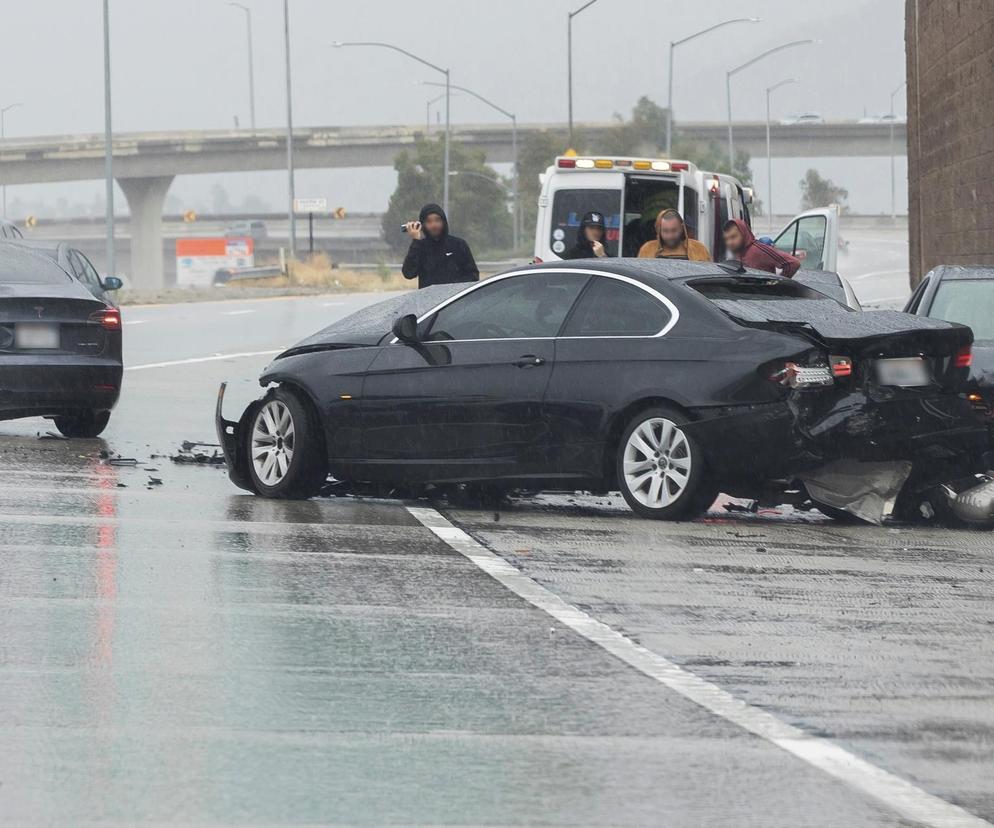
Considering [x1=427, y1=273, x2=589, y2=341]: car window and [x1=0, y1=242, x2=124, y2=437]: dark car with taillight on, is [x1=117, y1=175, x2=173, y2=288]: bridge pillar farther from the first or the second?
[x1=427, y1=273, x2=589, y2=341]: car window

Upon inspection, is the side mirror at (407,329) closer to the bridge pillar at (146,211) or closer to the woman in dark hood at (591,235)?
the woman in dark hood at (591,235)

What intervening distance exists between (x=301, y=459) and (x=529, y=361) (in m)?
1.50

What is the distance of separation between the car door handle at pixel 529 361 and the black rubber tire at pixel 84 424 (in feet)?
17.3

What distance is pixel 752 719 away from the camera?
6.07 meters

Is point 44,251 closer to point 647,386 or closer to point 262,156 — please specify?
point 647,386

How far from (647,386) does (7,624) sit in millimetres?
4336

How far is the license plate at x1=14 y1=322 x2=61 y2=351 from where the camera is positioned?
48.0 ft

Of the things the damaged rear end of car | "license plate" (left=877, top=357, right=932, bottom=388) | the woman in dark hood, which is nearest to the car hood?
the damaged rear end of car

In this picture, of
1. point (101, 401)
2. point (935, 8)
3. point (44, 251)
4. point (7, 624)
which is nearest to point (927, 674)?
point (7, 624)

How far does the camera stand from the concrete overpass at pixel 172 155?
102 metres

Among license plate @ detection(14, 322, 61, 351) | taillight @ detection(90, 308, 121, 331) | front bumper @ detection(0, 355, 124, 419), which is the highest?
taillight @ detection(90, 308, 121, 331)

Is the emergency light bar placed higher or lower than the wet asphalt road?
higher

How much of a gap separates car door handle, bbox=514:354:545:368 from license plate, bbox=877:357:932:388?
1898 millimetres

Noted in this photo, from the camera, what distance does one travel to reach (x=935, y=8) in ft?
88.9
